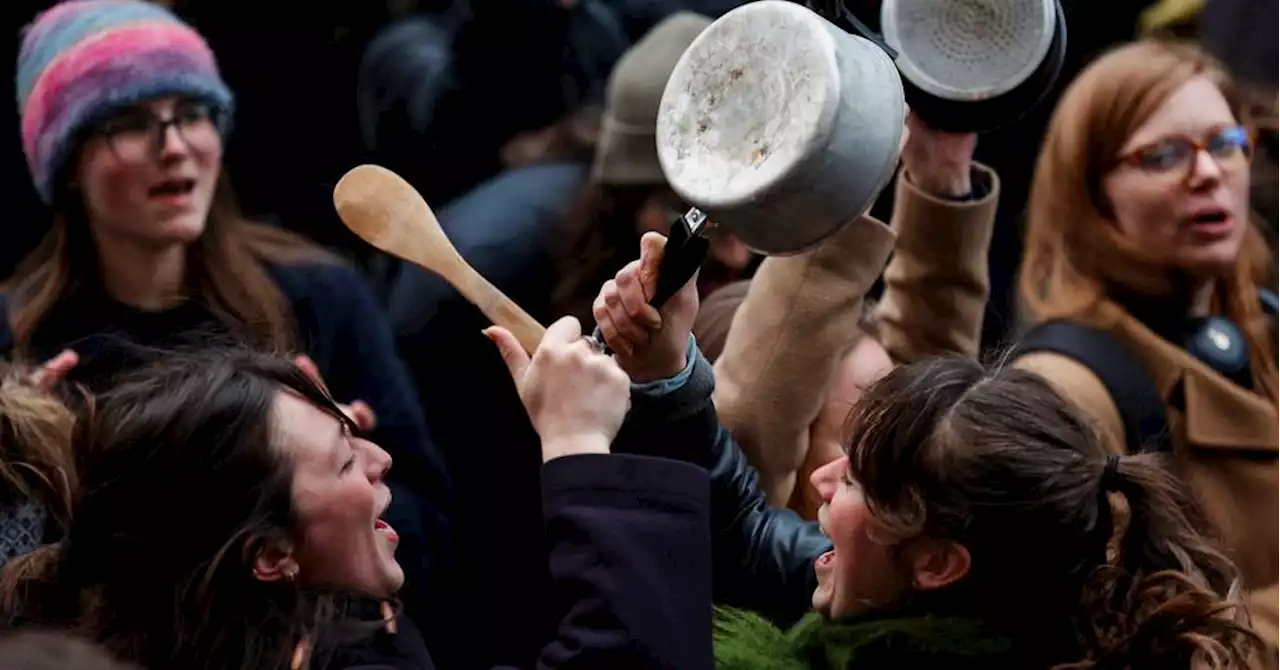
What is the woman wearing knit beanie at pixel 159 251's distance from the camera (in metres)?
2.25

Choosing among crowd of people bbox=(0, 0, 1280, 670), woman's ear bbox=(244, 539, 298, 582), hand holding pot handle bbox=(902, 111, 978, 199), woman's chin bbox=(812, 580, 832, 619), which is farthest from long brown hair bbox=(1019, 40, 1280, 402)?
woman's ear bbox=(244, 539, 298, 582)

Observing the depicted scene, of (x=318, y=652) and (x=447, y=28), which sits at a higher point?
(x=318, y=652)

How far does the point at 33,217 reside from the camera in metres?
3.20

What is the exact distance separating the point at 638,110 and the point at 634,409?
1.05 m

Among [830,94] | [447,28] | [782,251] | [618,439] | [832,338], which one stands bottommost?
[447,28]

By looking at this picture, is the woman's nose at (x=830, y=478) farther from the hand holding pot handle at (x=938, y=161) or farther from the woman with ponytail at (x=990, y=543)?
the hand holding pot handle at (x=938, y=161)

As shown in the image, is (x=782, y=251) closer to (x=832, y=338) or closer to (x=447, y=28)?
(x=832, y=338)

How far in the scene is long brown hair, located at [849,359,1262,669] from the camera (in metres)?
1.54

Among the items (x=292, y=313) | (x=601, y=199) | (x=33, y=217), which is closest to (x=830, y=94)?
(x=292, y=313)

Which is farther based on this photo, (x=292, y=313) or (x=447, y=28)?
(x=447, y=28)

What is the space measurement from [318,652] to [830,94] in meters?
0.66

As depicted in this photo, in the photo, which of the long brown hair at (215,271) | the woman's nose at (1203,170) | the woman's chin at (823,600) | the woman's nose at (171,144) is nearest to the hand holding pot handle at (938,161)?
the woman's nose at (1203,170)

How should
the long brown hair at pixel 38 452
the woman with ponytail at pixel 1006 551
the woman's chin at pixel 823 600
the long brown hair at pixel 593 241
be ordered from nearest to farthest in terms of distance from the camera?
1. the woman with ponytail at pixel 1006 551
2. the woman's chin at pixel 823 600
3. the long brown hair at pixel 38 452
4. the long brown hair at pixel 593 241

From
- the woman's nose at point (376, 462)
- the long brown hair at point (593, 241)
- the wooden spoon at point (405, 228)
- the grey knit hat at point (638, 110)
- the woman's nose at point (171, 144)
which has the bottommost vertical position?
the long brown hair at point (593, 241)
